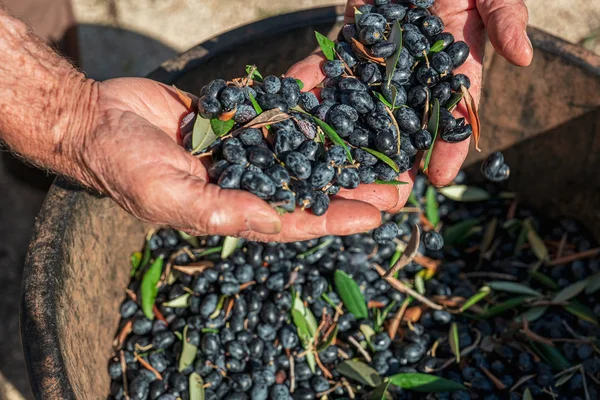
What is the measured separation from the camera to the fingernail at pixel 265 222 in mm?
1349

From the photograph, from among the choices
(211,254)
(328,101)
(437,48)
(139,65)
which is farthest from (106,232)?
(139,65)

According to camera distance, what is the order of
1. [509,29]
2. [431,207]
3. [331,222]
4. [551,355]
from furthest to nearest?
[431,207] < [551,355] < [509,29] < [331,222]

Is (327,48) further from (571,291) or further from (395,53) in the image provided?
(571,291)

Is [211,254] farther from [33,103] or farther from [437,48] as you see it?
[437,48]

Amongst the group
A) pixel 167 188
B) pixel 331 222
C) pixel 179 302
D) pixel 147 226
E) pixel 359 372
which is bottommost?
pixel 359 372

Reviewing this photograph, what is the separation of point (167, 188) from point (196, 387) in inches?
27.0

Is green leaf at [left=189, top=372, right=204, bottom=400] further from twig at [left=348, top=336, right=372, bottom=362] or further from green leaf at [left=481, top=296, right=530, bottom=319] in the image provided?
green leaf at [left=481, top=296, right=530, bottom=319]

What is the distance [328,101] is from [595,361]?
1.08 m

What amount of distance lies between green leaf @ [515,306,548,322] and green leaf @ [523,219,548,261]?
8.7 inches

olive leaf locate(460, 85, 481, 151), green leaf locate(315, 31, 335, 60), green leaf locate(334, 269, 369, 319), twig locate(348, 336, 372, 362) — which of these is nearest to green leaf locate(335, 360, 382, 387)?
twig locate(348, 336, 372, 362)

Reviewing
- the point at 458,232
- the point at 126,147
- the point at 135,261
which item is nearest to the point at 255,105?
the point at 126,147

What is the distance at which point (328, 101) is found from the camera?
1.70 metres

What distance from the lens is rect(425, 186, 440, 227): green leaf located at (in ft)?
7.39

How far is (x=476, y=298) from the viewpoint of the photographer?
6.63ft
